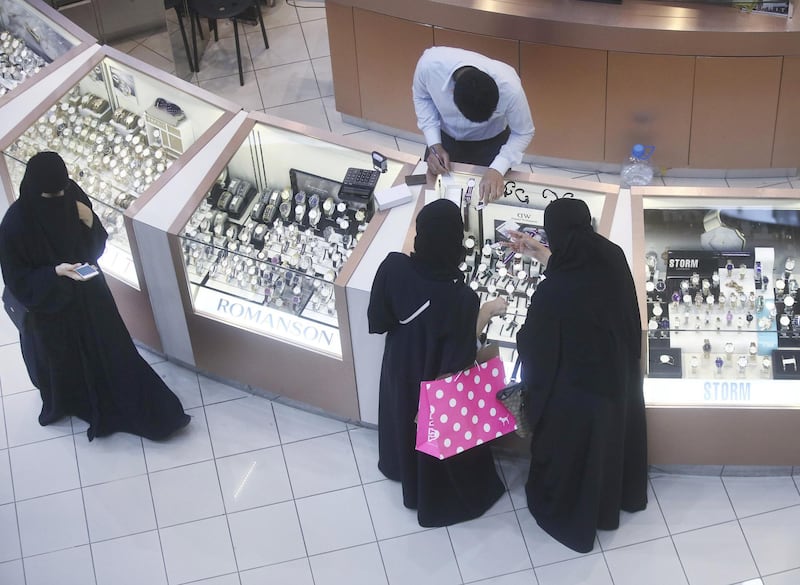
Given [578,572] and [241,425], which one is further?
[241,425]

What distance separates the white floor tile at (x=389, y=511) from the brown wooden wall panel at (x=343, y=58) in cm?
284

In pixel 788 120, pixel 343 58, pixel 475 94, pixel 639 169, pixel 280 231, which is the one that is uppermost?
pixel 475 94

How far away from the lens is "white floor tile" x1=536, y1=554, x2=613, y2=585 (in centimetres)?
446

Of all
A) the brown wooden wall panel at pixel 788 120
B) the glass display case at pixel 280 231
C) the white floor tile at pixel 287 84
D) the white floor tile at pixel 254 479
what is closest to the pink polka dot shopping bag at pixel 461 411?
the glass display case at pixel 280 231

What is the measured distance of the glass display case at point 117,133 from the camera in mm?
5117

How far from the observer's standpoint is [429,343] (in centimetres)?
414

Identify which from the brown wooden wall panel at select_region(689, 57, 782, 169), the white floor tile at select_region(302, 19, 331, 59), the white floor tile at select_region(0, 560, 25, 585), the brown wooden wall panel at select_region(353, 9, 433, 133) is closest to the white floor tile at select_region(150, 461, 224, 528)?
the white floor tile at select_region(0, 560, 25, 585)

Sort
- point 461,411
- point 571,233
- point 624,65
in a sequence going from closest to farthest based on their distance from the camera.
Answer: point 571,233 < point 461,411 < point 624,65

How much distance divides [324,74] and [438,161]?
9.43ft

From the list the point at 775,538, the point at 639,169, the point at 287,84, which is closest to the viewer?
the point at 775,538

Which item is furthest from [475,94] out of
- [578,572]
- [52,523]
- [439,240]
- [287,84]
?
[287,84]

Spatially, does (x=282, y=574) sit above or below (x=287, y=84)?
below

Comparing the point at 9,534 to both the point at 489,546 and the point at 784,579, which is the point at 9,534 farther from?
the point at 784,579

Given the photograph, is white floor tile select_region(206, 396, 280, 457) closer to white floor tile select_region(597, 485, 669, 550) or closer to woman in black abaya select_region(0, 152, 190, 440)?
woman in black abaya select_region(0, 152, 190, 440)
